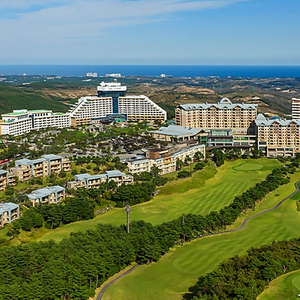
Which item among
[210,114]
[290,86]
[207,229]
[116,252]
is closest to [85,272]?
[116,252]

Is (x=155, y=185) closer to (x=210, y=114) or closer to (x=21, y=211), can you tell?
(x=21, y=211)

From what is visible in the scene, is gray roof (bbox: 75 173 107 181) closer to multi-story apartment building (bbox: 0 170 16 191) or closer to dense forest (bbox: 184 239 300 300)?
multi-story apartment building (bbox: 0 170 16 191)

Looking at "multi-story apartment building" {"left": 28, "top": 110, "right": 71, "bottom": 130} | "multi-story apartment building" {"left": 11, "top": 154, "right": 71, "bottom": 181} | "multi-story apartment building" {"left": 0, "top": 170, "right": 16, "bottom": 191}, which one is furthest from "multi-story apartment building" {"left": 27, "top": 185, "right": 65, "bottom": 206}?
"multi-story apartment building" {"left": 28, "top": 110, "right": 71, "bottom": 130}

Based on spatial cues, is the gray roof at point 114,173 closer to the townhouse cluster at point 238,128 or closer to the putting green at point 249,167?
the putting green at point 249,167

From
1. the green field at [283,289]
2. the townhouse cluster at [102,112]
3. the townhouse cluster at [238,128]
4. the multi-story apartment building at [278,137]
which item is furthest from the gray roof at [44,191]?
the townhouse cluster at [102,112]


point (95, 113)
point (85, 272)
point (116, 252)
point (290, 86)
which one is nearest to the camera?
point (85, 272)

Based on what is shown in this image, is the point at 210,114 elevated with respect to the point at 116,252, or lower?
elevated
